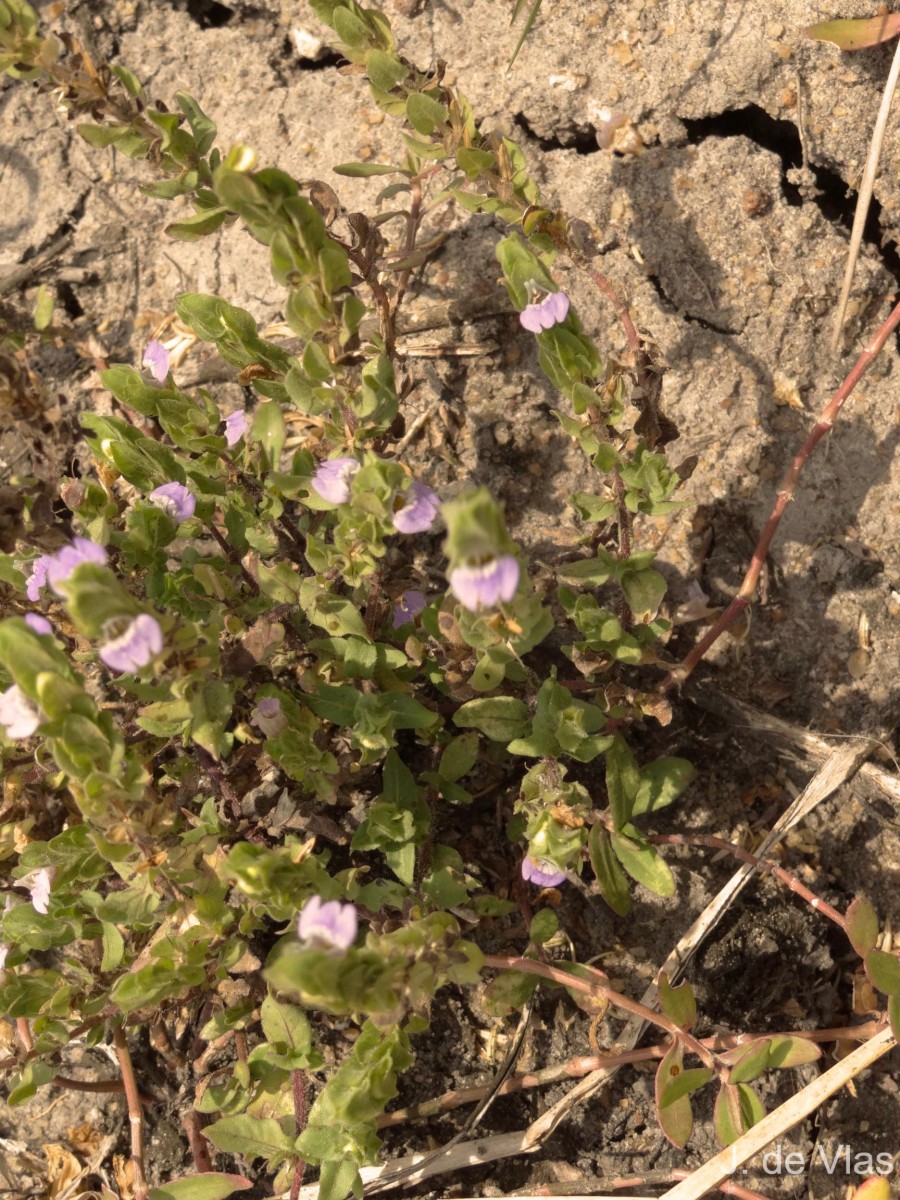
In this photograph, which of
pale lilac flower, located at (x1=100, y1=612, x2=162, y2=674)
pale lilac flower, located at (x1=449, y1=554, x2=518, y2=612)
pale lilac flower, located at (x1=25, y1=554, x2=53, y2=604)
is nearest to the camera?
pale lilac flower, located at (x1=449, y1=554, x2=518, y2=612)

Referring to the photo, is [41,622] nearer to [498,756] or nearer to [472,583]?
[472,583]

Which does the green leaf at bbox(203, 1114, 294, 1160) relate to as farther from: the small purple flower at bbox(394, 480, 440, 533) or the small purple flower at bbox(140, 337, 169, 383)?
the small purple flower at bbox(140, 337, 169, 383)

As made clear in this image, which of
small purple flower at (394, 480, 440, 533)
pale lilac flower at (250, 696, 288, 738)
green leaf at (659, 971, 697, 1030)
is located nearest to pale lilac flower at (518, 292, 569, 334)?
small purple flower at (394, 480, 440, 533)

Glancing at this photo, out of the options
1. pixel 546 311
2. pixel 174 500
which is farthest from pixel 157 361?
pixel 546 311

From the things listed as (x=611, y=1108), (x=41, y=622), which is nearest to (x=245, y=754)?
(x=41, y=622)

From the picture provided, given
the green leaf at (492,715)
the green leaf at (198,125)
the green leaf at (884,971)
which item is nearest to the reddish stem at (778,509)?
the green leaf at (492,715)

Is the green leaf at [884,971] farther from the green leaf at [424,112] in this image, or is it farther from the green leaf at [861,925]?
the green leaf at [424,112]
